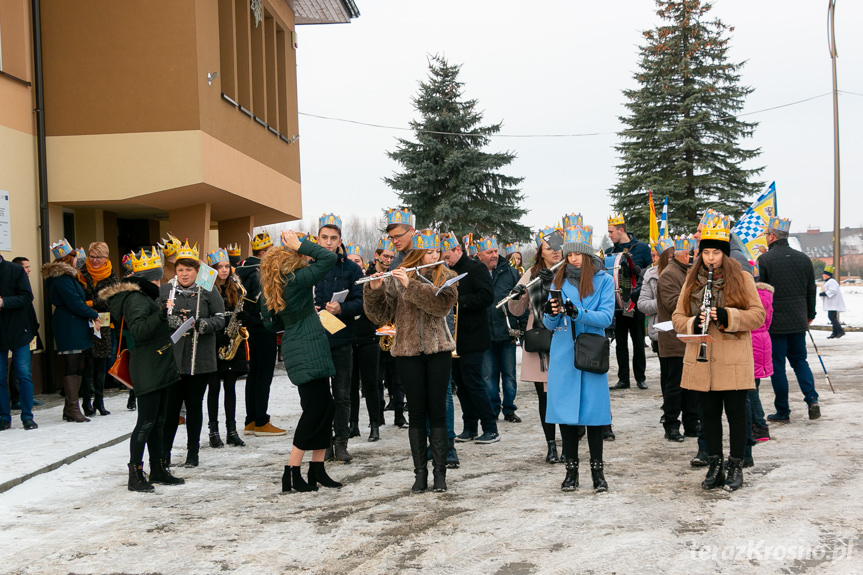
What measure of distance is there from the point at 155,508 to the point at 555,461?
3395 mm

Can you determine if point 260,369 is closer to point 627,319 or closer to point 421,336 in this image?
point 421,336

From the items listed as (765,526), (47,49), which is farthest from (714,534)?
(47,49)

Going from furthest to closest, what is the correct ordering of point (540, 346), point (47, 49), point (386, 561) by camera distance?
point (47, 49) → point (540, 346) → point (386, 561)

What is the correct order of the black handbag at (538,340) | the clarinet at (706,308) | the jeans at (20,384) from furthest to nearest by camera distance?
A: the jeans at (20,384), the black handbag at (538,340), the clarinet at (706,308)

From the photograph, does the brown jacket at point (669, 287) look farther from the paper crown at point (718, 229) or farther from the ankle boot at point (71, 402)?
the ankle boot at point (71, 402)

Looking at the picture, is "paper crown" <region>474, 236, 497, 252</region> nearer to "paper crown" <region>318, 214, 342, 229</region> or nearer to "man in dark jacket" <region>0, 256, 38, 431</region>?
"paper crown" <region>318, 214, 342, 229</region>

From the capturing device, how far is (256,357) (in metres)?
9.19

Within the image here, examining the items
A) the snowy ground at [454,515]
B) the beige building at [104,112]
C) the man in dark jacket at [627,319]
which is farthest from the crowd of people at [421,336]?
the beige building at [104,112]

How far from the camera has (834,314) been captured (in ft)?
71.6

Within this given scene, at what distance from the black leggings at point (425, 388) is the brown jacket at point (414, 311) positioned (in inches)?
3.9

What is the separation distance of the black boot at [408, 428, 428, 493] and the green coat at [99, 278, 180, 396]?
2.09 metres

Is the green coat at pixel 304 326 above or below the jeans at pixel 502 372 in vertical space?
above

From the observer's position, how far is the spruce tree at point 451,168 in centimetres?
3519

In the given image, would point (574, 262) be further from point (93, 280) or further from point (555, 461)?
point (93, 280)
